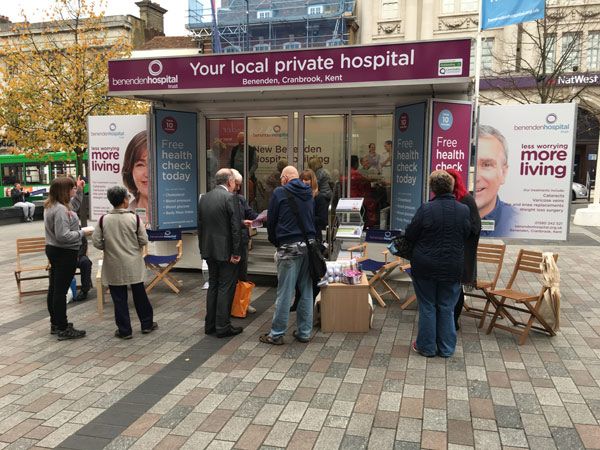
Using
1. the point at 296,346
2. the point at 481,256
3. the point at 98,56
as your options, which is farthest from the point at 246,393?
the point at 98,56

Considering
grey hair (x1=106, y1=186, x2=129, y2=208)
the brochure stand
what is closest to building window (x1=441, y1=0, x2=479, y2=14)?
the brochure stand

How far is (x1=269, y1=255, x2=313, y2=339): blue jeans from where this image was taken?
470 cm

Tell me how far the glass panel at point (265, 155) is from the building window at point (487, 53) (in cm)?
2200

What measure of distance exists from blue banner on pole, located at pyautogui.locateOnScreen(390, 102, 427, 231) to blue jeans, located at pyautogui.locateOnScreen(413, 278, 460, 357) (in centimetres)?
244

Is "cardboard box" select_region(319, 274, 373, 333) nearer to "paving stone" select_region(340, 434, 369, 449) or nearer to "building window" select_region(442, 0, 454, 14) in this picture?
"paving stone" select_region(340, 434, 369, 449)

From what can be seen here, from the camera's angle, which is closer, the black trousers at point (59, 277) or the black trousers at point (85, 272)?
the black trousers at point (59, 277)

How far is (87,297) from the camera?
6695mm

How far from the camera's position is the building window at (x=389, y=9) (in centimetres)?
2909

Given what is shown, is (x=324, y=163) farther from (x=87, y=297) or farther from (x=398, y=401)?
(x=398, y=401)

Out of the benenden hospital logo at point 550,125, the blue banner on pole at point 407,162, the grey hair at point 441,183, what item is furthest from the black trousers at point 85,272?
the benenden hospital logo at point 550,125

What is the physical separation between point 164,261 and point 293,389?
3.49 m

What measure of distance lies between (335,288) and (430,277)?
112cm

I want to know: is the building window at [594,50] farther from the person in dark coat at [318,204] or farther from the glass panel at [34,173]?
the glass panel at [34,173]

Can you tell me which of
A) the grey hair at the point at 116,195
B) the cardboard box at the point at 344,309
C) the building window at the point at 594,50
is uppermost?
the building window at the point at 594,50
